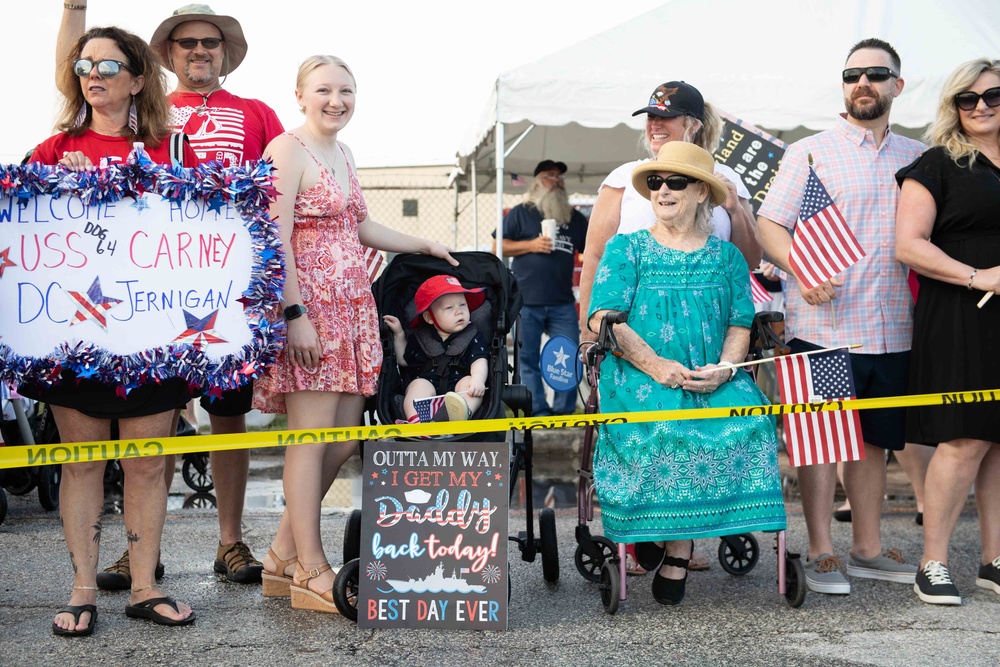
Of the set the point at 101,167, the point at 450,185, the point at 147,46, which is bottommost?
the point at 101,167

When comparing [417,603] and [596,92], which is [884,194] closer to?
[417,603]

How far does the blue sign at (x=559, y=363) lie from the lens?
4602 mm

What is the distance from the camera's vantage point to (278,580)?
14.3 ft

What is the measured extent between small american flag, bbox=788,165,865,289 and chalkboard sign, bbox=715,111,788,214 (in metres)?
3.47

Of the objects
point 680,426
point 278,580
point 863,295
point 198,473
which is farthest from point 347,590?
point 198,473

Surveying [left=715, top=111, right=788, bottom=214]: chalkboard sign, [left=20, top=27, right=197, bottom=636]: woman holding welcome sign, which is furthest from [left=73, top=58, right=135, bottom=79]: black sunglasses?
[left=715, top=111, right=788, bottom=214]: chalkboard sign

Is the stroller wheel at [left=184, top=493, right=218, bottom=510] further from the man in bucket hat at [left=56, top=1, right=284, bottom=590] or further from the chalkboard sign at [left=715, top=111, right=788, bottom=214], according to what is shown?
the chalkboard sign at [left=715, top=111, right=788, bottom=214]

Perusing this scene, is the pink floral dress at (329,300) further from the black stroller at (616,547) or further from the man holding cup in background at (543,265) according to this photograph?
the man holding cup in background at (543,265)

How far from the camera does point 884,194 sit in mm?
4707

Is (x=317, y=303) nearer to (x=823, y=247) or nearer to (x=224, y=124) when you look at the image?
(x=224, y=124)

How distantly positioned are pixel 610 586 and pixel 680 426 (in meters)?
0.68

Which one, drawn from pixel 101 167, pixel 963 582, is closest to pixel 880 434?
pixel 963 582

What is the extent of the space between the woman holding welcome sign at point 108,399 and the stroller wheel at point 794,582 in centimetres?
233

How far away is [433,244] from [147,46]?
137cm
